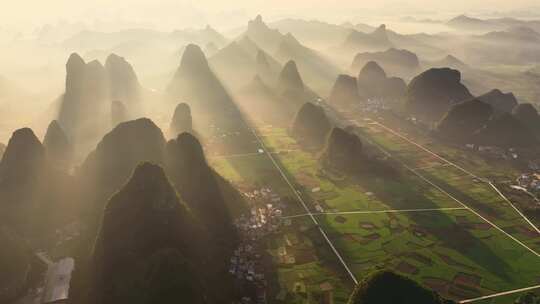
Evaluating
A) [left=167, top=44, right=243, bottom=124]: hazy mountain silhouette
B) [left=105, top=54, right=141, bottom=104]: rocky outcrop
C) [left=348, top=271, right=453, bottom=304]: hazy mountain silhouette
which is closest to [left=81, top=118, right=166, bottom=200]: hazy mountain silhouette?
[left=348, top=271, right=453, bottom=304]: hazy mountain silhouette

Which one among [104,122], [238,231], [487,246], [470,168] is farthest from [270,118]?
[487,246]

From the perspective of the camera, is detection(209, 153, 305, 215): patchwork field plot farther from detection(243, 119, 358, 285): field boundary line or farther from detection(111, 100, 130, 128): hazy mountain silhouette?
detection(111, 100, 130, 128): hazy mountain silhouette

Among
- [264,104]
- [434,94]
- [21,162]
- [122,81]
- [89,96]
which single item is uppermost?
[21,162]

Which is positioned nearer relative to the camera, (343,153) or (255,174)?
(255,174)

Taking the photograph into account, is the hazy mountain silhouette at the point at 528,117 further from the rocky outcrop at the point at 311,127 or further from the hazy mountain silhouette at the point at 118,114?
the hazy mountain silhouette at the point at 118,114

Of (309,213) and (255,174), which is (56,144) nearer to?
(255,174)

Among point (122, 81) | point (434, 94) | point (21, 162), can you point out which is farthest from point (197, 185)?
point (434, 94)
